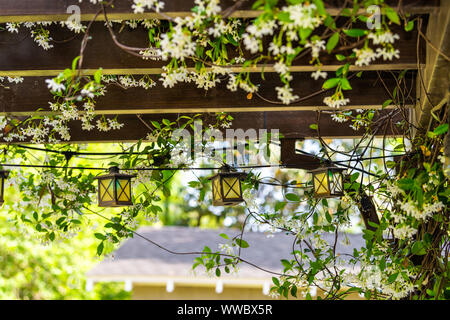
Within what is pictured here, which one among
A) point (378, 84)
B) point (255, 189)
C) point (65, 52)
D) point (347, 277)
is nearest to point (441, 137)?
point (378, 84)

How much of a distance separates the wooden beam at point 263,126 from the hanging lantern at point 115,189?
0.36 meters

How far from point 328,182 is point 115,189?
1.18m

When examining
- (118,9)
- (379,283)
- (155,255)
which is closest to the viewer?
(118,9)

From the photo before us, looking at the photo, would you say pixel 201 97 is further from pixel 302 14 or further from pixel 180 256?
pixel 180 256

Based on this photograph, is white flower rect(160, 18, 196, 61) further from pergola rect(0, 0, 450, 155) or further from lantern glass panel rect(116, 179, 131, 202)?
lantern glass panel rect(116, 179, 131, 202)

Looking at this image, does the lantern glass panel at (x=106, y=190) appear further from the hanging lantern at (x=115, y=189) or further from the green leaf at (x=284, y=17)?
the green leaf at (x=284, y=17)

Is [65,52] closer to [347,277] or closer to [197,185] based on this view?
[197,185]

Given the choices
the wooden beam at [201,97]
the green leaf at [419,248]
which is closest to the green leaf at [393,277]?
the green leaf at [419,248]

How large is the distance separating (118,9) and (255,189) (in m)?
1.59

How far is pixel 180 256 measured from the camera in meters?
7.02

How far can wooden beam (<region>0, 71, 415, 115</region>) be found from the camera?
268cm

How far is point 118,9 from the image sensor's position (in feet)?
6.19

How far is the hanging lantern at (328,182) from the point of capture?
2.92m
